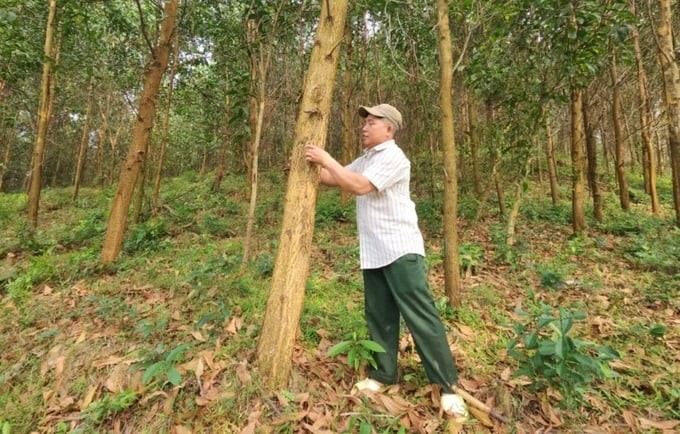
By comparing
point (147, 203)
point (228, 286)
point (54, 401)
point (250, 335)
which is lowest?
point (54, 401)

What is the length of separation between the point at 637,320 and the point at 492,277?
158cm

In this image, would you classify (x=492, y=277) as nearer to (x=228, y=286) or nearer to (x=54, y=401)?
(x=228, y=286)

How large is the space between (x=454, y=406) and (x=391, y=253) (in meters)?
1.10

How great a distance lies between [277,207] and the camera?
28.5 ft

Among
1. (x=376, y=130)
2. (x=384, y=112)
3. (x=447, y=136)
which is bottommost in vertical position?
(x=376, y=130)

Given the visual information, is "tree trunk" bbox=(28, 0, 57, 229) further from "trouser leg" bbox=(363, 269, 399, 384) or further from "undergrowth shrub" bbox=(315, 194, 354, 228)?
"trouser leg" bbox=(363, 269, 399, 384)

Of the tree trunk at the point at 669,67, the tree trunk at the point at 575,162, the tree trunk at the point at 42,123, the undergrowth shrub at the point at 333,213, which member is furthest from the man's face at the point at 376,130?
the tree trunk at the point at 42,123

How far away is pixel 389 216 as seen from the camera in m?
2.53

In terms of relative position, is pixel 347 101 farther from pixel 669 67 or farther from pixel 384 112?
pixel 384 112

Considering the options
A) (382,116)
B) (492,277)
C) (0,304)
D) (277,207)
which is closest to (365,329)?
(382,116)

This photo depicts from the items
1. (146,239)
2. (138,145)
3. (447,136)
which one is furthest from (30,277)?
(447,136)

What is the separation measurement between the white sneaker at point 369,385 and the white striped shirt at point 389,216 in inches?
34.0

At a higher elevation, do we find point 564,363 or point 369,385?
point 564,363

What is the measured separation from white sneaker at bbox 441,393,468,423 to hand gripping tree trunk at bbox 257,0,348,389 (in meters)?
1.10
